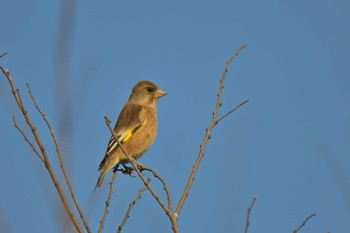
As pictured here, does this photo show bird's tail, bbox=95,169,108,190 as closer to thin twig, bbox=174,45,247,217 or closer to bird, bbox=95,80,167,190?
bird, bbox=95,80,167,190

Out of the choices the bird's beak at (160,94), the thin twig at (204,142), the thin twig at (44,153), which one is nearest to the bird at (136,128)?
the bird's beak at (160,94)

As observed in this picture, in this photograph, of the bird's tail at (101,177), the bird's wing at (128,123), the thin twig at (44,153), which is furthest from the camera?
the bird's wing at (128,123)

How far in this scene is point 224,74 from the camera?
164 inches

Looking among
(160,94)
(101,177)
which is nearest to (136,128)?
(160,94)

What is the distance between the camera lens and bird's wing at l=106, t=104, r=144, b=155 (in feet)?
25.6

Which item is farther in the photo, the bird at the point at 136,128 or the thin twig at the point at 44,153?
the bird at the point at 136,128

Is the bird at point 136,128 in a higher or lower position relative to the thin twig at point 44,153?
higher

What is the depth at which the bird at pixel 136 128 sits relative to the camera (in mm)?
7266

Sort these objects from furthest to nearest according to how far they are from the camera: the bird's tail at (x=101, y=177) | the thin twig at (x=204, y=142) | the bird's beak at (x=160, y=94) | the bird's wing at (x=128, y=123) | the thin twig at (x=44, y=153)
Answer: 1. the bird's beak at (x=160, y=94)
2. the bird's wing at (x=128, y=123)
3. the bird's tail at (x=101, y=177)
4. the thin twig at (x=204, y=142)
5. the thin twig at (x=44, y=153)

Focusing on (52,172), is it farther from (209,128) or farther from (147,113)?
(147,113)

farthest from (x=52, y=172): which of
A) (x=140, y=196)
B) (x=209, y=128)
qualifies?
(x=209, y=128)

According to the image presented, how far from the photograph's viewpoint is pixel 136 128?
25.8 feet

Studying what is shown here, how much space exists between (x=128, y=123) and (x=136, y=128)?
186 millimetres

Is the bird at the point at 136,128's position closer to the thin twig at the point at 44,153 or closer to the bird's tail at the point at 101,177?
the bird's tail at the point at 101,177
